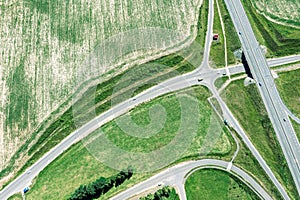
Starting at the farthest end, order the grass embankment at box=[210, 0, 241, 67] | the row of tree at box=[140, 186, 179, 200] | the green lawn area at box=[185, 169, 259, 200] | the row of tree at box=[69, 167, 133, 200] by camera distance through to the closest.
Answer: the grass embankment at box=[210, 0, 241, 67] → the green lawn area at box=[185, 169, 259, 200] → the row of tree at box=[69, 167, 133, 200] → the row of tree at box=[140, 186, 179, 200]

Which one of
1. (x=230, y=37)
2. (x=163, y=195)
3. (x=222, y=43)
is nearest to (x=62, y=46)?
(x=222, y=43)

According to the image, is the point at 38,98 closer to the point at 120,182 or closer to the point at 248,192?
the point at 120,182

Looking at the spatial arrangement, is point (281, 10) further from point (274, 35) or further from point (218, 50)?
point (218, 50)

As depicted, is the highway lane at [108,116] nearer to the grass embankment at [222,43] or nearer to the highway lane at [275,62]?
the highway lane at [275,62]

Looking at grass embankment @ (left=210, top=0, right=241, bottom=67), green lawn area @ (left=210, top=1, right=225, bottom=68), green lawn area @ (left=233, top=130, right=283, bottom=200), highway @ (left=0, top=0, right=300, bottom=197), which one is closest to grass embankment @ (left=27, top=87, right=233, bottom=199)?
highway @ (left=0, top=0, right=300, bottom=197)

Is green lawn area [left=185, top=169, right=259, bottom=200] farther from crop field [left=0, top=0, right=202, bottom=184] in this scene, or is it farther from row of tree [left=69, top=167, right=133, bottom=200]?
crop field [left=0, top=0, right=202, bottom=184]

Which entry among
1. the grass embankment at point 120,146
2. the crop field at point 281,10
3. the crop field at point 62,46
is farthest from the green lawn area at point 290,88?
the crop field at point 62,46

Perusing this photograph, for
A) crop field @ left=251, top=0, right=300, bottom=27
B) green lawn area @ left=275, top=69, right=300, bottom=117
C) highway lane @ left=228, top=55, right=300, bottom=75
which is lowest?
green lawn area @ left=275, top=69, right=300, bottom=117

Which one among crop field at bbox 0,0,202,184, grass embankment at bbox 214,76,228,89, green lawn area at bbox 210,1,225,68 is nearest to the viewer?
crop field at bbox 0,0,202,184
